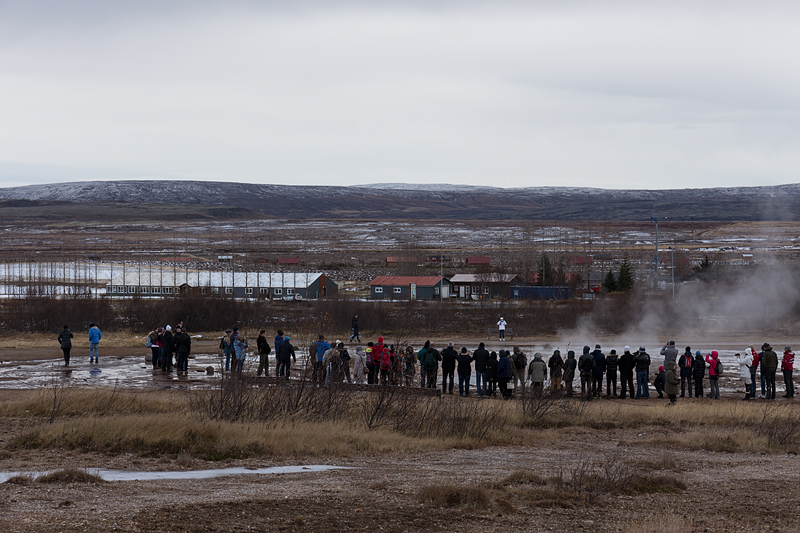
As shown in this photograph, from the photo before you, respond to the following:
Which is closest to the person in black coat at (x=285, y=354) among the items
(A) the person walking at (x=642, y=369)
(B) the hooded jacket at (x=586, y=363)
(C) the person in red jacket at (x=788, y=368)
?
(B) the hooded jacket at (x=586, y=363)

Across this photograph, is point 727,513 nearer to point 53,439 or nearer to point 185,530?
point 185,530

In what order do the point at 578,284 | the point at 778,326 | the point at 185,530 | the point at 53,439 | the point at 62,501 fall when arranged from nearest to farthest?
the point at 185,530
the point at 62,501
the point at 53,439
the point at 778,326
the point at 578,284

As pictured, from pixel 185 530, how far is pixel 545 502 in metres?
4.32

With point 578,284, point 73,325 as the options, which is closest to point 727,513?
point 73,325

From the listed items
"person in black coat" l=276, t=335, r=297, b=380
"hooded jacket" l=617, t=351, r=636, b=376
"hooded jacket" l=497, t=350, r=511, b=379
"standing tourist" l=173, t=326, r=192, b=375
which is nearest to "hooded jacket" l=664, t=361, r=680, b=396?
"hooded jacket" l=617, t=351, r=636, b=376

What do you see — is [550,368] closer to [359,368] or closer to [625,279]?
[359,368]

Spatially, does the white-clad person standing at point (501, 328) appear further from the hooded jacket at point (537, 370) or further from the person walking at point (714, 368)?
the hooded jacket at point (537, 370)

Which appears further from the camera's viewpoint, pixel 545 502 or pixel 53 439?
pixel 53 439

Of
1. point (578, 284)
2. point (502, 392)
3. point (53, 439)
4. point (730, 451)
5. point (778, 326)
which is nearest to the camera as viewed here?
point (53, 439)

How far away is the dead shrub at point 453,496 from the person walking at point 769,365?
13.6 meters

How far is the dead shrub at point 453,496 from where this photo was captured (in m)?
8.73

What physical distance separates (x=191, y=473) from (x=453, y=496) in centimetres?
404

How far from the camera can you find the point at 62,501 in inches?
325

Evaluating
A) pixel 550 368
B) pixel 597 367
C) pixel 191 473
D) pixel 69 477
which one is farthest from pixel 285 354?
pixel 69 477
